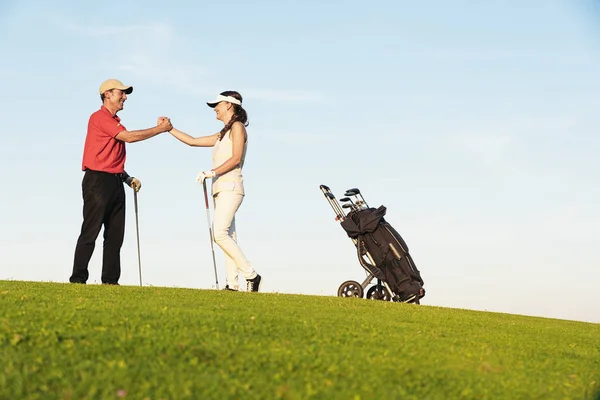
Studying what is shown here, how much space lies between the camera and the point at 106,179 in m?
15.2

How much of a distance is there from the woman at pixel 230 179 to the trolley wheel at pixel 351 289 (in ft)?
8.42

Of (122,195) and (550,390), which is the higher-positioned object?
(122,195)

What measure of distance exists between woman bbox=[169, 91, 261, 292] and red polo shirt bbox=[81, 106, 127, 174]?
1644 millimetres

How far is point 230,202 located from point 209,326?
5448 millimetres

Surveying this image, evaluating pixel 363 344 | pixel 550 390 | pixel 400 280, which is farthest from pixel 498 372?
pixel 400 280

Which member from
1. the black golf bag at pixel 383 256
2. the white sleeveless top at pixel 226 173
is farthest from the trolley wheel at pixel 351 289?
the white sleeveless top at pixel 226 173

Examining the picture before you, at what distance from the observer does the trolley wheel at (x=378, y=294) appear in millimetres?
17422

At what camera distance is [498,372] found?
928cm

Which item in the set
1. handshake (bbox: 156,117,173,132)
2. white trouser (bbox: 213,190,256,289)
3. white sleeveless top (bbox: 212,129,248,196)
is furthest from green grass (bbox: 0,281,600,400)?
handshake (bbox: 156,117,173,132)

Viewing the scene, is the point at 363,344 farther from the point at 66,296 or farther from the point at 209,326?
the point at 66,296

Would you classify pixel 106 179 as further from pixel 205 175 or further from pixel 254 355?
pixel 254 355

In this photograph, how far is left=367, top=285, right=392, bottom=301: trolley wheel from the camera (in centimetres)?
1742

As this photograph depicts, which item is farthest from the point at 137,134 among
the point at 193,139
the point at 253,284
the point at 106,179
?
the point at 253,284

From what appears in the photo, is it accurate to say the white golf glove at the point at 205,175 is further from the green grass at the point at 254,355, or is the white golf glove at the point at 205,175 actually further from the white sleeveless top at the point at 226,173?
the green grass at the point at 254,355
